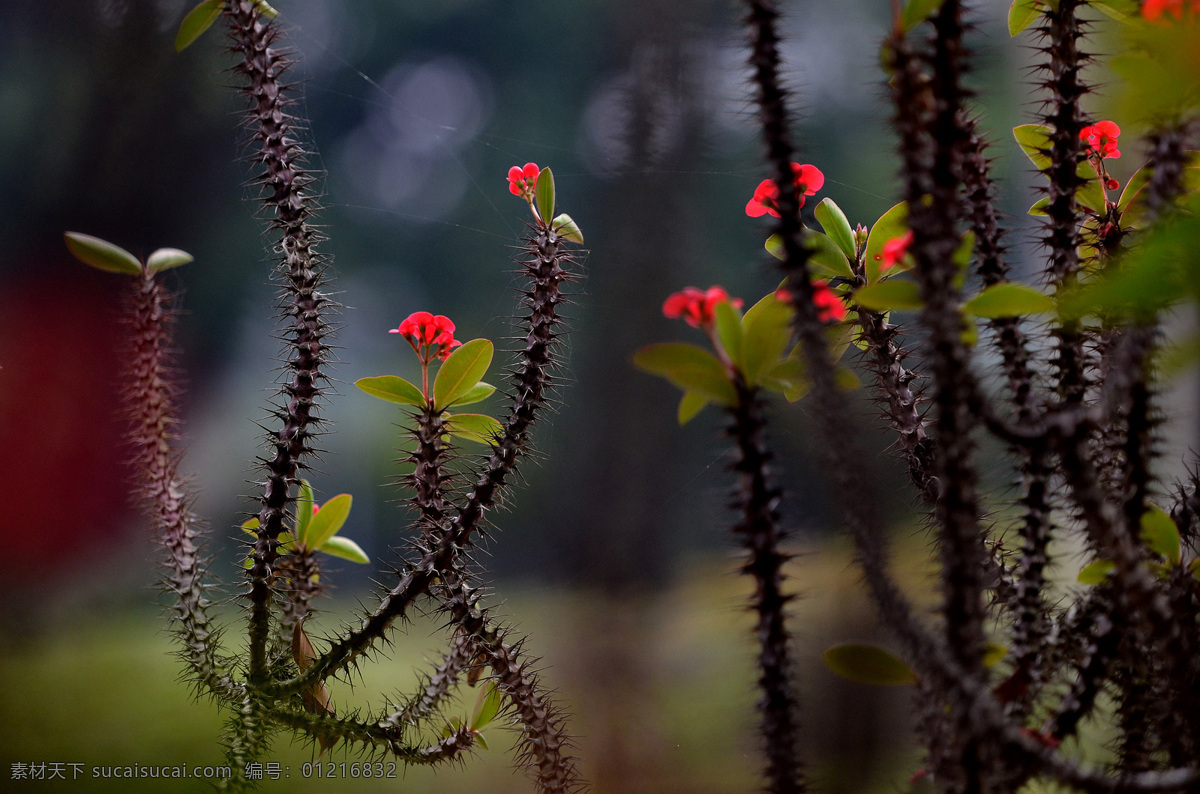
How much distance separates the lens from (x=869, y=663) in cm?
32

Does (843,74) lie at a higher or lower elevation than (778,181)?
higher

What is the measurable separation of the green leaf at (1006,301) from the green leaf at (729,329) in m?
0.11

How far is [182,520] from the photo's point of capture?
0.57 metres

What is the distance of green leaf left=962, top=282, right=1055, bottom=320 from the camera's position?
0.29 metres

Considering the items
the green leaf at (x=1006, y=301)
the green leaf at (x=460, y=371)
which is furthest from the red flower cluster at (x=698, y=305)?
the green leaf at (x=460, y=371)

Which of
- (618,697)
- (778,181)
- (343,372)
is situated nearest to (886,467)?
(618,697)

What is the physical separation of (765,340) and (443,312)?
3.70 feet

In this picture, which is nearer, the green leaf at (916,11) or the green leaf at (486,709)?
the green leaf at (916,11)

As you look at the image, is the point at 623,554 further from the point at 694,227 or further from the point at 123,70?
the point at 123,70

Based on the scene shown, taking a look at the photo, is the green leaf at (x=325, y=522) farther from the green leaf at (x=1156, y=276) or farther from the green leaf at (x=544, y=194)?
the green leaf at (x=1156, y=276)

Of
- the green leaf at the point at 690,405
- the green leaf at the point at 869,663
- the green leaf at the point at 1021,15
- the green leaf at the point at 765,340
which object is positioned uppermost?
the green leaf at the point at 1021,15

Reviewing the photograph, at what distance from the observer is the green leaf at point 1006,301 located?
289 millimetres

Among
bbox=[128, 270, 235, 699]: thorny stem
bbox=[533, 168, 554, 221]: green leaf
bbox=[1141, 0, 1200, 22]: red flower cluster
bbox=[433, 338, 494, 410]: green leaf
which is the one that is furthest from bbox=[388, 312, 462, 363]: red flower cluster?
bbox=[1141, 0, 1200, 22]: red flower cluster

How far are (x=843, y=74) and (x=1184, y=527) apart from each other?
1096mm
